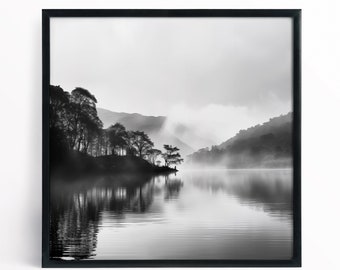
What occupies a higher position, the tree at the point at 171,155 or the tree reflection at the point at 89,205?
the tree at the point at 171,155

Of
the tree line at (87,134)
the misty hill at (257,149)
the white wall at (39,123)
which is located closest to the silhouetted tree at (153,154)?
the tree line at (87,134)

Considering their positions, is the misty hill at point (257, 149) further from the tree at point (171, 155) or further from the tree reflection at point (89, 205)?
the tree reflection at point (89, 205)

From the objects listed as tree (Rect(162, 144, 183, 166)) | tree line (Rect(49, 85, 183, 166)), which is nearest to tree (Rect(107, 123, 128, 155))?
tree line (Rect(49, 85, 183, 166))

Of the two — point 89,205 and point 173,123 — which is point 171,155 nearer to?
point 173,123

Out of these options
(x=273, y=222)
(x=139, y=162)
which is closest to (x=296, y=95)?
(x=273, y=222)
